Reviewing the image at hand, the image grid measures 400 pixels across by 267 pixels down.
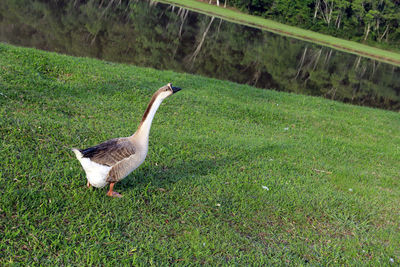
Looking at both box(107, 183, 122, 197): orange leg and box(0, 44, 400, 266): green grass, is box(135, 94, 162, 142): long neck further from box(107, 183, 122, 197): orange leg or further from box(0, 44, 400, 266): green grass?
box(0, 44, 400, 266): green grass

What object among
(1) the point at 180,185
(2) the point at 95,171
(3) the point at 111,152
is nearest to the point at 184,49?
(1) the point at 180,185

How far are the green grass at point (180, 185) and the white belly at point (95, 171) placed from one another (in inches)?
11.8

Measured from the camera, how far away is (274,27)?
4291 cm

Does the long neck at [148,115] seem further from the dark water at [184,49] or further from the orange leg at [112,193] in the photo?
the dark water at [184,49]

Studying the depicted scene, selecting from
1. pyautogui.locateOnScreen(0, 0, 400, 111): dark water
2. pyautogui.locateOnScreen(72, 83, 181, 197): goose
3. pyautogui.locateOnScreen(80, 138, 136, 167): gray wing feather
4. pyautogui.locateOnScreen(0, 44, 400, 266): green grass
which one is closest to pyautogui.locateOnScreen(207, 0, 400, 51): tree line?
pyautogui.locateOnScreen(0, 0, 400, 111): dark water

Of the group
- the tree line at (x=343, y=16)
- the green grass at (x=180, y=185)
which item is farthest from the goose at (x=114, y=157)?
the tree line at (x=343, y=16)

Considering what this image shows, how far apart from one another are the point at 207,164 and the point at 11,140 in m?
2.86

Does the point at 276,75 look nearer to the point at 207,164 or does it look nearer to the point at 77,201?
the point at 207,164

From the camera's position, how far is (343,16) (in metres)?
52.8

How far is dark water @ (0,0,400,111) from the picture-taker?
1545 cm

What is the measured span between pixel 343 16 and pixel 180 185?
55339 mm

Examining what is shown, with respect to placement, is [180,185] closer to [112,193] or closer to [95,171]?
[112,193]

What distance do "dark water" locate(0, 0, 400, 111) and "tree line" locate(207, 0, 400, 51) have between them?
21508mm

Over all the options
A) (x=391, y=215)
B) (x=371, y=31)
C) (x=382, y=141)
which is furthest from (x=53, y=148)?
(x=371, y=31)
